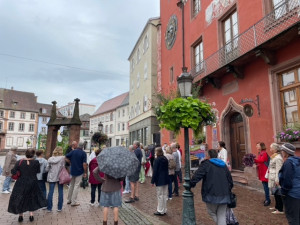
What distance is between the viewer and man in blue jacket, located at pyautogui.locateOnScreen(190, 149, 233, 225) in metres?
4.08

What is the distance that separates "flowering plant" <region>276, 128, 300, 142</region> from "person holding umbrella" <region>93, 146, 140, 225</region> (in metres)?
5.72

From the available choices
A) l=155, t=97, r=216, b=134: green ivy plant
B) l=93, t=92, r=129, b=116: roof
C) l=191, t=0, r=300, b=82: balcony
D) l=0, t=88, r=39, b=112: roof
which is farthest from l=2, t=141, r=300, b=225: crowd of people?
l=0, t=88, r=39, b=112: roof

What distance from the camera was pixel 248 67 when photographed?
10.2m

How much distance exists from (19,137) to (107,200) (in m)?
57.2

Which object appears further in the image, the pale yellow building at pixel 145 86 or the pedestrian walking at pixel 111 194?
the pale yellow building at pixel 145 86

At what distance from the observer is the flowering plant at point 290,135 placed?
292 inches

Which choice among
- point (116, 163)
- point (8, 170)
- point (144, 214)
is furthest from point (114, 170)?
point (8, 170)

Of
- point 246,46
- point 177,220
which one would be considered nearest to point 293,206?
point 177,220

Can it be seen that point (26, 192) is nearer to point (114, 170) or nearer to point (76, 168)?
point (76, 168)

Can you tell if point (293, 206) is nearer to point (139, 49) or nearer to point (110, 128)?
point (139, 49)

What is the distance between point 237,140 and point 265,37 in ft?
16.0

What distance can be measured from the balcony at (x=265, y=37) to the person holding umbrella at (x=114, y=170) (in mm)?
6670

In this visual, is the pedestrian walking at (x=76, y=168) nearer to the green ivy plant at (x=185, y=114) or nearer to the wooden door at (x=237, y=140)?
the green ivy plant at (x=185, y=114)

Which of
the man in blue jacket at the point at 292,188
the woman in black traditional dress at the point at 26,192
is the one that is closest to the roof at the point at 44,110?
the woman in black traditional dress at the point at 26,192
